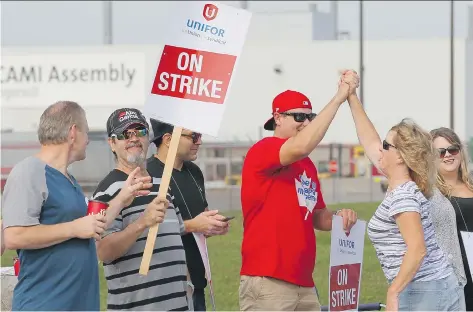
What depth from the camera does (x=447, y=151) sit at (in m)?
7.13

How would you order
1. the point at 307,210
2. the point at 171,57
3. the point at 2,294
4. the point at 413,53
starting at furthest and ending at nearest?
the point at 413,53 → the point at 2,294 → the point at 307,210 → the point at 171,57

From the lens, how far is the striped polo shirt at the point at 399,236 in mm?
5570

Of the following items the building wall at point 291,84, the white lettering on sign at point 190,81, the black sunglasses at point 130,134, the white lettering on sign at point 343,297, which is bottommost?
the white lettering on sign at point 343,297

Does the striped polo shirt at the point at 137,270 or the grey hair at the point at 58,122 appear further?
the striped polo shirt at the point at 137,270

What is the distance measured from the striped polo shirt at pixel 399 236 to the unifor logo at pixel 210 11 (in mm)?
1388

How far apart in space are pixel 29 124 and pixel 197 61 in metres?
57.7

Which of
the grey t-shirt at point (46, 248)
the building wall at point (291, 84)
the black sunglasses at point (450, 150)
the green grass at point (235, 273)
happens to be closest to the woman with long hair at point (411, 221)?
the black sunglasses at point (450, 150)

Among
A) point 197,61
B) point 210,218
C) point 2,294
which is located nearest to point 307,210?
point 210,218

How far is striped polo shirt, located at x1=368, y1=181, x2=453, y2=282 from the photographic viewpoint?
5.57 metres

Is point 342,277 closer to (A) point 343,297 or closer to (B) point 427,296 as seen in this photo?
(A) point 343,297

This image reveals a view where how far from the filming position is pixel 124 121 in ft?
19.7

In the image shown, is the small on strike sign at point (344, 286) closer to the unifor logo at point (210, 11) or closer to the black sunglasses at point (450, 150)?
the black sunglasses at point (450, 150)

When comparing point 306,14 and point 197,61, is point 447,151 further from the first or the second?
point 306,14

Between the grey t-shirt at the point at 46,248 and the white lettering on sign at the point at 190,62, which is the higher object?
the white lettering on sign at the point at 190,62
